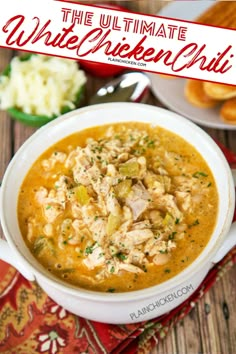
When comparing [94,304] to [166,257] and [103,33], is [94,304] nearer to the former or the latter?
[166,257]

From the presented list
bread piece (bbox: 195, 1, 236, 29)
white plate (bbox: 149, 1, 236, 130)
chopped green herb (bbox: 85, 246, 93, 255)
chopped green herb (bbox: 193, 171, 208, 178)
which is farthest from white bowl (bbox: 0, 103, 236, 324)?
bread piece (bbox: 195, 1, 236, 29)

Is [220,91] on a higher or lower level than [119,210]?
higher

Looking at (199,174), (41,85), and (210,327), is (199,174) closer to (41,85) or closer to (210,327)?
(210,327)

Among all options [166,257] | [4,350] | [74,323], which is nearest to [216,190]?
[166,257]

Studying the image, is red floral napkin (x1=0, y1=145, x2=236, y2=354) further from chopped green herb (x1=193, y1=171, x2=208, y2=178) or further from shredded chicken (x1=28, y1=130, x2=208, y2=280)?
chopped green herb (x1=193, y1=171, x2=208, y2=178)

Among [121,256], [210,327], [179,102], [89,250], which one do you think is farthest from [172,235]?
[179,102]

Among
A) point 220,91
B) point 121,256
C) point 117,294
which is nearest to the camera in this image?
point 117,294

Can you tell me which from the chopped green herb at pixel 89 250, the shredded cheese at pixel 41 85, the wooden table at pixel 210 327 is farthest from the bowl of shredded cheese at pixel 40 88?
the wooden table at pixel 210 327
